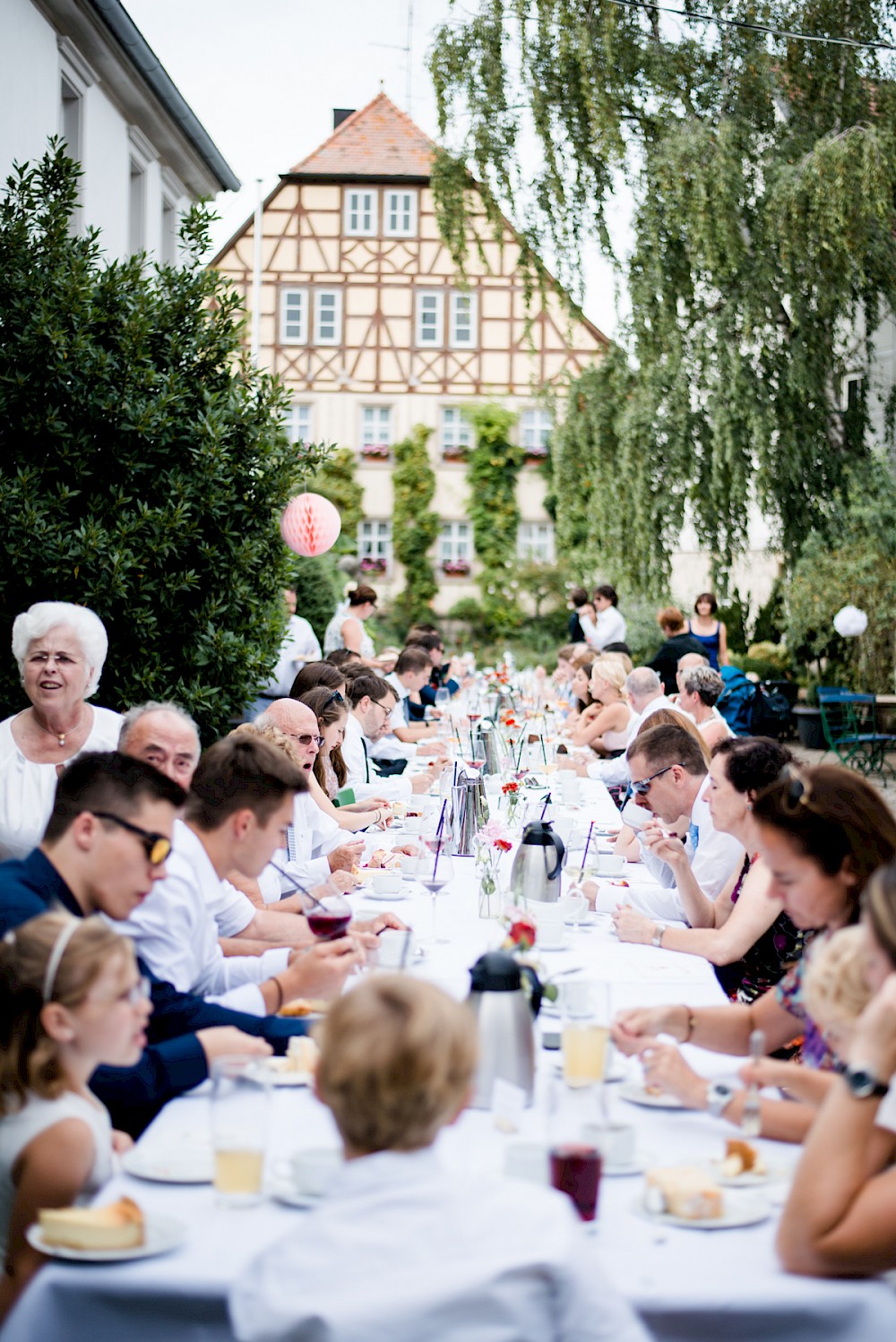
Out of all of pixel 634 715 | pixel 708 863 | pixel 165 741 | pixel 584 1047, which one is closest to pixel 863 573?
pixel 634 715

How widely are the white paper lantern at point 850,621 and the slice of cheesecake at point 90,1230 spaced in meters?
12.9

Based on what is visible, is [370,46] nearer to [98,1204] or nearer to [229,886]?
[229,886]

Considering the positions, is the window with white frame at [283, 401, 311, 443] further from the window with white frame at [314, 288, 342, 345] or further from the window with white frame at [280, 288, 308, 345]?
the window with white frame at [314, 288, 342, 345]

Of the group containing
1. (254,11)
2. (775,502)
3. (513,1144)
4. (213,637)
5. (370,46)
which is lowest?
(513,1144)

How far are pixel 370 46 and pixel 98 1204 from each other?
18.3 meters

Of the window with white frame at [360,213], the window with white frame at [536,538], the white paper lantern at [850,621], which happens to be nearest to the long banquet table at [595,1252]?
the white paper lantern at [850,621]

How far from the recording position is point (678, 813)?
467 centimetres

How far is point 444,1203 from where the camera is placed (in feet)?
5.43

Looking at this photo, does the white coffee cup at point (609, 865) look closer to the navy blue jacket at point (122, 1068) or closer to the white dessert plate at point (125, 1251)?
the navy blue jacket at point (122, 1068)

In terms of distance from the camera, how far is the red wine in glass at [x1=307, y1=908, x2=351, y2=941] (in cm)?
307

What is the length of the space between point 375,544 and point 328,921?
25132 millimetres

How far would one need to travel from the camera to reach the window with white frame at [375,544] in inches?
1093

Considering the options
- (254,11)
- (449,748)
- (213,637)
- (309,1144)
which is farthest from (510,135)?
(309,1144)

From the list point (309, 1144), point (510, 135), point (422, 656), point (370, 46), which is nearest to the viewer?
point (309, 1144)
